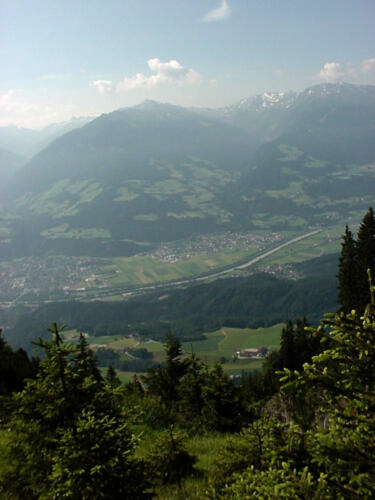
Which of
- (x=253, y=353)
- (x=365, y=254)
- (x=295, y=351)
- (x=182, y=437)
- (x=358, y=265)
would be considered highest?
(x=365, y=254)

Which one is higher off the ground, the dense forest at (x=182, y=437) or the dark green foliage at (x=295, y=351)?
the dense forest at (x=182, y=437)

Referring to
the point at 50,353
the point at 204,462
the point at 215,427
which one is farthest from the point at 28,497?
the point at 215,427

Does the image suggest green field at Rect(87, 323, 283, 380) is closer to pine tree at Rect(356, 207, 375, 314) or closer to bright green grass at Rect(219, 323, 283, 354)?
bright green grass at Rect(219, 323, 283, 354)

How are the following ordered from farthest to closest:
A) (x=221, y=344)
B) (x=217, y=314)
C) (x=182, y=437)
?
(x=217, y=314), (x=221, y=344), (x=182, y=437)

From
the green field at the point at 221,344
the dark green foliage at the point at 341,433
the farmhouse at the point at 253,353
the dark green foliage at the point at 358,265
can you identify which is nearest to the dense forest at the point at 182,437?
the dark green foliage at the point at 341,433

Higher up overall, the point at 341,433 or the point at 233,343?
the point at 341,433

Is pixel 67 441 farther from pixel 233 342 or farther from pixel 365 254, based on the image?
pixel 233 342

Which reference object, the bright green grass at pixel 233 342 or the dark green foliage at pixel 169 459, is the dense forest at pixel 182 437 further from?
the bright green grass at pixel 233 342

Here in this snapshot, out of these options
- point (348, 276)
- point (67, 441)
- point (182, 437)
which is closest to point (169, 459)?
point (182, 437)
